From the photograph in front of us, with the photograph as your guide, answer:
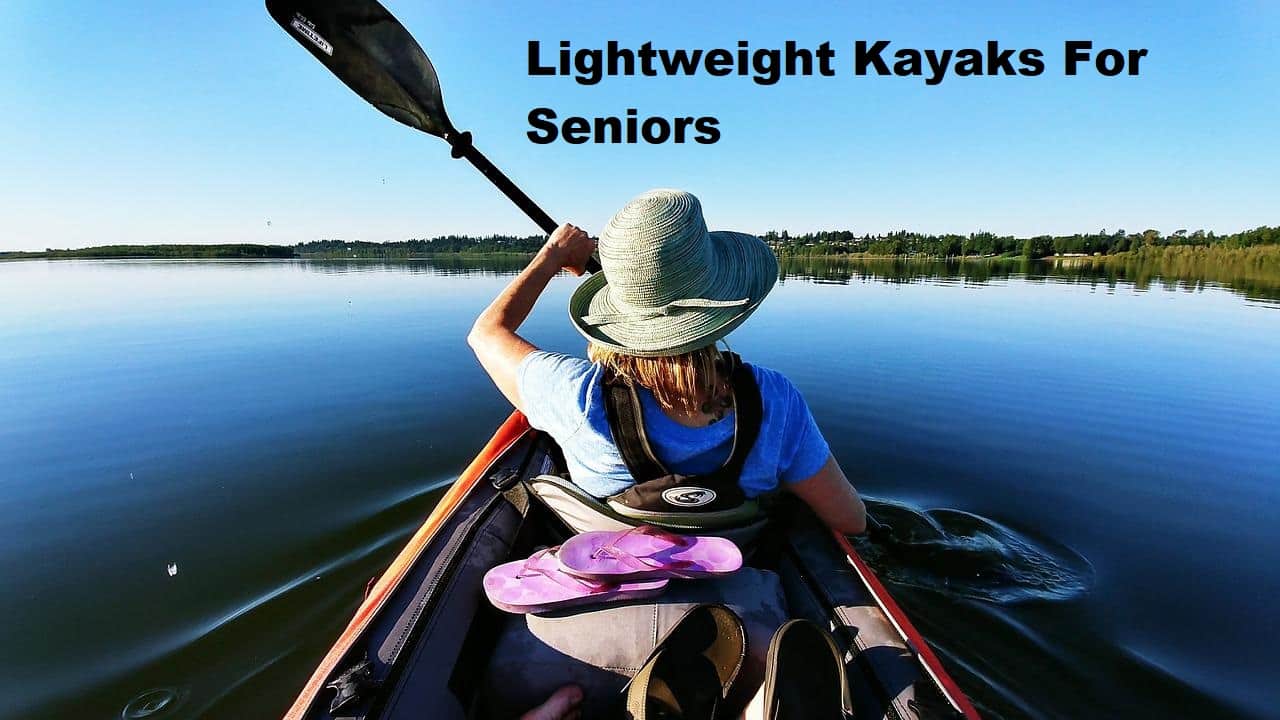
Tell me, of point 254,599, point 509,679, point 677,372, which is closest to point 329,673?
point 509,679

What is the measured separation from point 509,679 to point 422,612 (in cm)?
44

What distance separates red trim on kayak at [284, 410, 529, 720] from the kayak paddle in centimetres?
130

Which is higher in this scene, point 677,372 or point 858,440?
point 677,372

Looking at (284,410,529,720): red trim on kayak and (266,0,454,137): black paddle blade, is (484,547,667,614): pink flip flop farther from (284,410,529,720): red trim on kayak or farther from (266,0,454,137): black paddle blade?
(266,0,454,137): black paddle blade

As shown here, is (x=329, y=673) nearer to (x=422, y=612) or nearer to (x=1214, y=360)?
(x=422, y=612)

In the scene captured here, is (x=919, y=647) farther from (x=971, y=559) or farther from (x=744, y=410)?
(x=971, y=559)

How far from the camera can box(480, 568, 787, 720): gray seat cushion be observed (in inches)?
66.7

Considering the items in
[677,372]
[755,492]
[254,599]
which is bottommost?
[254,599]

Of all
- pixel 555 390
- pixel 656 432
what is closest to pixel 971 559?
pixel 656 432

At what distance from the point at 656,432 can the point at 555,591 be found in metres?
0.59

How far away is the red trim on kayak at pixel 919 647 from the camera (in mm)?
1685

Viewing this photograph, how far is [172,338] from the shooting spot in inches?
503

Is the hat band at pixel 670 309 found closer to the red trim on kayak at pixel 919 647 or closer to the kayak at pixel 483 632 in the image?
the kayak at pixel 483 632

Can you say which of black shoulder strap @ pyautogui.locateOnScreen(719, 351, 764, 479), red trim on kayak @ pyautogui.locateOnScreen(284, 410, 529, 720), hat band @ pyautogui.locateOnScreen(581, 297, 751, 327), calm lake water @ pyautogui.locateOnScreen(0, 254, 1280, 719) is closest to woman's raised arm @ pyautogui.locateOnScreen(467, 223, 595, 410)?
hat band @ pyautogui.locateOnScreen(581, 297, 751, 327)
